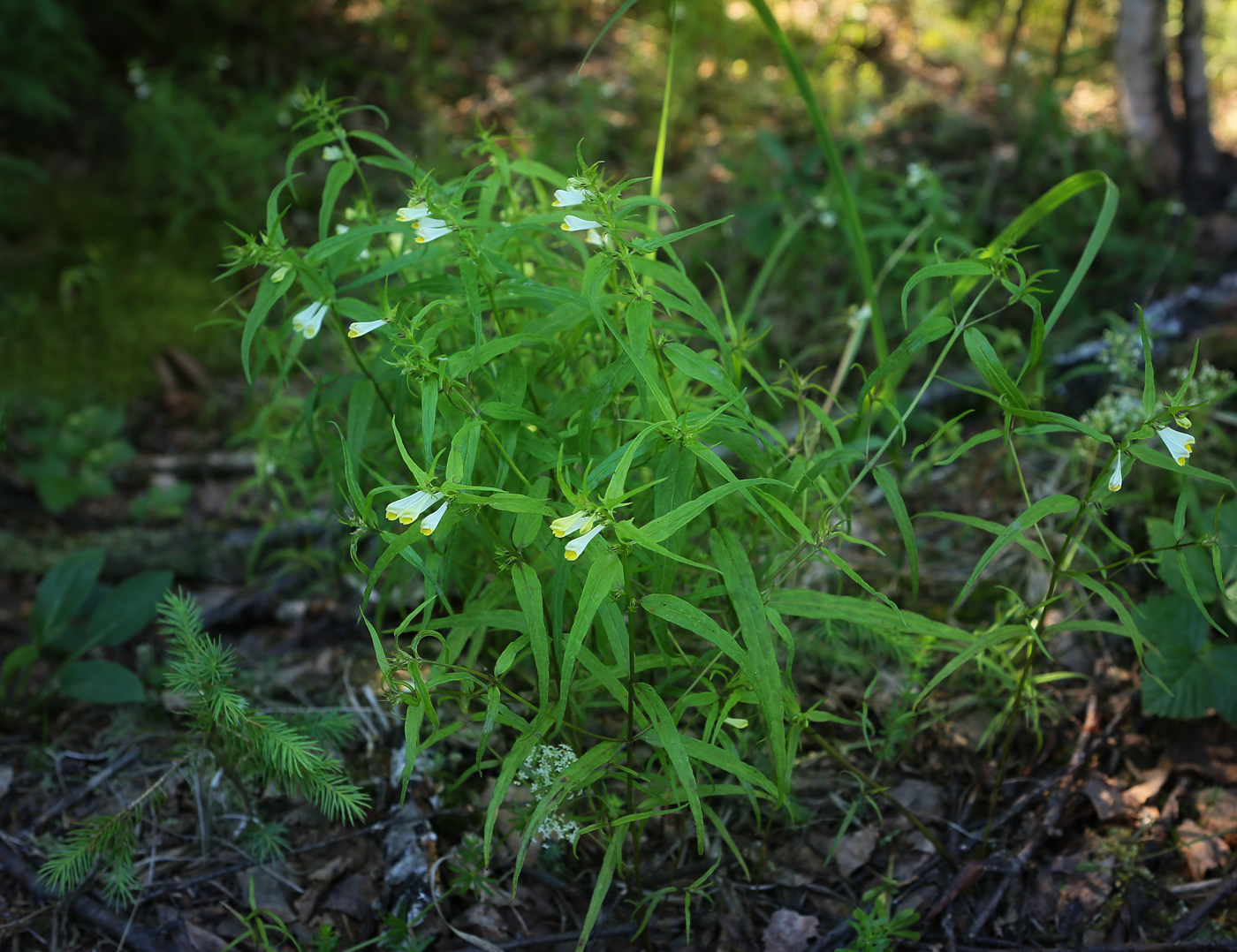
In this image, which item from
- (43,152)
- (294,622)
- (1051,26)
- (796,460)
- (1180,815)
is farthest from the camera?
(1051,26)

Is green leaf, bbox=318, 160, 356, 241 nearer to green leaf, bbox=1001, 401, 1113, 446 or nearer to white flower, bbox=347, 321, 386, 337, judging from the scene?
white flower, bbox=347, 321, 386, 337

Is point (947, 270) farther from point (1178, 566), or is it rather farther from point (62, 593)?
point (62, 593)

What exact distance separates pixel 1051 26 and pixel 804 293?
8.35ft

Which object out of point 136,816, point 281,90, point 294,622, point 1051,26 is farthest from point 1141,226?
point 281,90

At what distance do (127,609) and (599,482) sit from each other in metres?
1.45

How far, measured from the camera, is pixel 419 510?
1.02m

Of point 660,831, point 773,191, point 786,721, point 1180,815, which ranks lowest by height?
point 1180,815

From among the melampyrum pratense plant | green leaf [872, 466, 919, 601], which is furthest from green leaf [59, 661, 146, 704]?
green leaf [872, 466, 919, 601]

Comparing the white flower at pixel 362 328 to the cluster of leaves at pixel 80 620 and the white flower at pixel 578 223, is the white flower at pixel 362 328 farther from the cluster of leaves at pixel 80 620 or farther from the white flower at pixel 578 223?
the cluster of leaves at pixel 80 620

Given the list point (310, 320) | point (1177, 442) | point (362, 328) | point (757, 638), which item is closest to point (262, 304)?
point (310, 320)

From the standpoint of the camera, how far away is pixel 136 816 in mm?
1515

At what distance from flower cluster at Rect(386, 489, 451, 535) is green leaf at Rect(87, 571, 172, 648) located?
124cm

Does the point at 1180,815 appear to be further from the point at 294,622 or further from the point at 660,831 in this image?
the point at 294,622

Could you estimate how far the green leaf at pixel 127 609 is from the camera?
1970 mm
